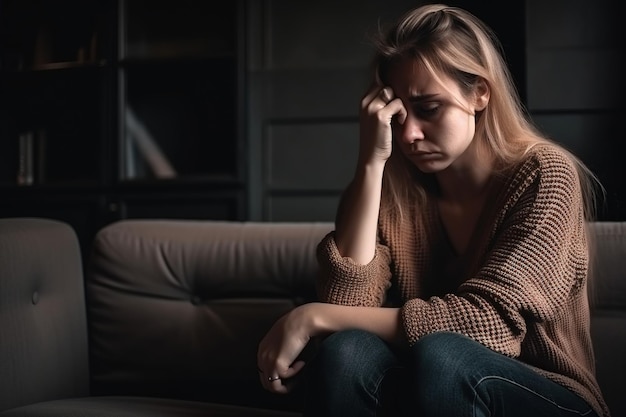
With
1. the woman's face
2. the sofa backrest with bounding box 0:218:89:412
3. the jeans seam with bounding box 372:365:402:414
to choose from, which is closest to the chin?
the woman's face

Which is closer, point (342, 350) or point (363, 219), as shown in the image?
point (342, 350)

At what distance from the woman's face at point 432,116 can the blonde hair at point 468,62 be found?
1 centimetres

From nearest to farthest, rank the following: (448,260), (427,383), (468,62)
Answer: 1. (427,383)
2. (468,62)
3. (448,260)

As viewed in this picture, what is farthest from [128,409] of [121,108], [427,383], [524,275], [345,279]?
[121,108]

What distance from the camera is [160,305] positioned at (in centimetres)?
146

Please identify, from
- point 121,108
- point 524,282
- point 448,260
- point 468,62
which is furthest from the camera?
point 121,108

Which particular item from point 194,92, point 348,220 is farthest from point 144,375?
point 194,92

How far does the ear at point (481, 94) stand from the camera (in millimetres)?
1164

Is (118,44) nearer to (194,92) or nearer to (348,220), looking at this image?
(194,92)

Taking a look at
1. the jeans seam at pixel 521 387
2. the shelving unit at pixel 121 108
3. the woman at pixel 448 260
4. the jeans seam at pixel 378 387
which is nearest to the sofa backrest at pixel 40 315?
the woman at pixel 448 260

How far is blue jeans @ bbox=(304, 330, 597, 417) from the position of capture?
88 cm

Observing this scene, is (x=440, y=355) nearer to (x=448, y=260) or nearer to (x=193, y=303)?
(x=448, y=260)

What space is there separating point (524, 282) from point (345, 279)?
28 centimetres

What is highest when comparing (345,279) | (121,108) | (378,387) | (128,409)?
(121,108)
